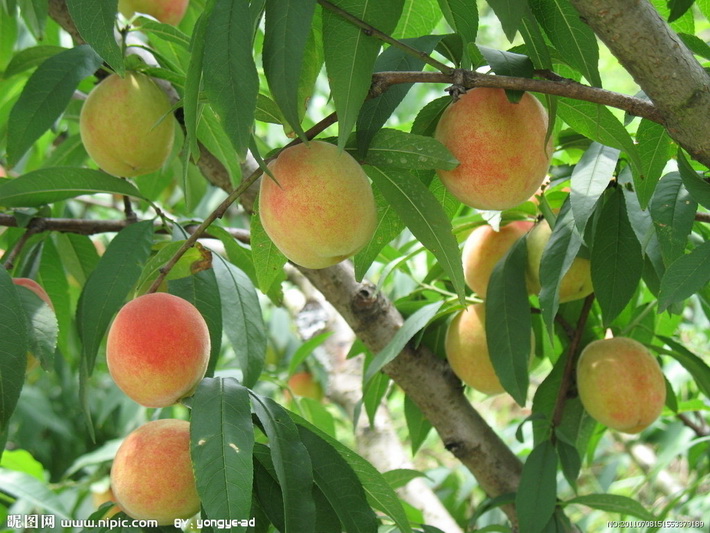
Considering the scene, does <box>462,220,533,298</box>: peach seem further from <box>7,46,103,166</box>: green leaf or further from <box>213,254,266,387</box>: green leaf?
<box>7,46,103,166</box>: green leaf

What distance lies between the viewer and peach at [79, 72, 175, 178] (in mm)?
1033

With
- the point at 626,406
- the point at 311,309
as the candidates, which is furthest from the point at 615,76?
the point at 626,406

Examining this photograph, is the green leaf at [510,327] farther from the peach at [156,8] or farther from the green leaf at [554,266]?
the peach at [156,8]

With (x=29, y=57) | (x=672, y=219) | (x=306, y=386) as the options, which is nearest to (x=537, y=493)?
(x=672, y=219)

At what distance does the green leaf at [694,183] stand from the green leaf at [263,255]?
420 mm

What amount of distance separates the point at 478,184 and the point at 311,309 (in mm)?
1265

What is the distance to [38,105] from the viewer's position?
99cm

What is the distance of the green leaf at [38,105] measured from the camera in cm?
98

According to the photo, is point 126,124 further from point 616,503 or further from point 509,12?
point 616,503

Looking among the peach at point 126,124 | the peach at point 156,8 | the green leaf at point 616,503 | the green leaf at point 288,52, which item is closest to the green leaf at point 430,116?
the green leaf at point 288,52

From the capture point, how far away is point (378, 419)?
65.1 inches

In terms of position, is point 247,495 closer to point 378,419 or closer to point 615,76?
point 378,419

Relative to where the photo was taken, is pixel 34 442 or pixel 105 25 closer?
pixel 105 25

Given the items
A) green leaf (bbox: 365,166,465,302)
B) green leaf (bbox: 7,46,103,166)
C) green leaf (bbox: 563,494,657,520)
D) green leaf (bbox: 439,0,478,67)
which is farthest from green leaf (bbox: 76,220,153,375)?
green leaf (bbox: 563,494,657,520)
